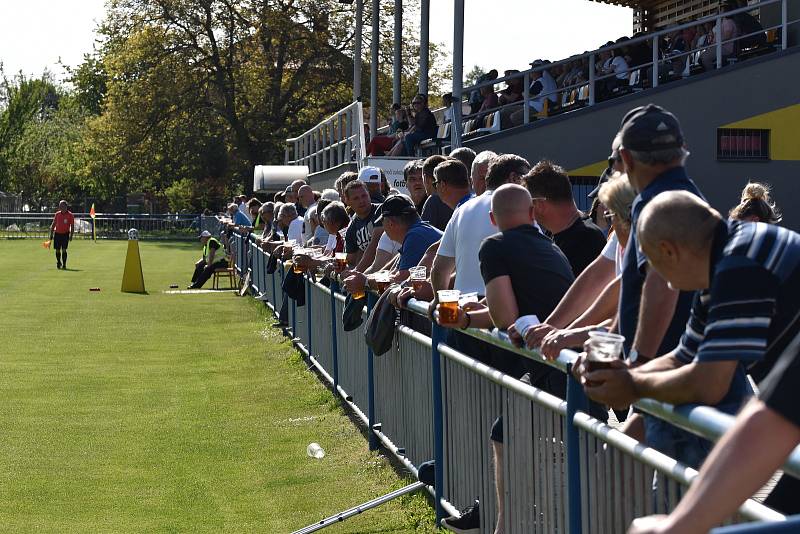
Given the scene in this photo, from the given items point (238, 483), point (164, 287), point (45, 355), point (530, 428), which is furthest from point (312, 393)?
point (164, 287)

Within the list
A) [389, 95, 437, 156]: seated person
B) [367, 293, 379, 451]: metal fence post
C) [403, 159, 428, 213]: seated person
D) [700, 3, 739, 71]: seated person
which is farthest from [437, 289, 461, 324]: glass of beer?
[389, 95, 437, 156]: seated person

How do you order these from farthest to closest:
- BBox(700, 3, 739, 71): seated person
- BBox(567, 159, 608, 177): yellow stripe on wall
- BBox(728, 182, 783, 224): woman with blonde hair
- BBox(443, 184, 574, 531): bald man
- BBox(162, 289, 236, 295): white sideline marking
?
BBox(162, 289, 236, 295): white sideline marking < BBox(567, 159, 608, 177): yellow stripe on wall < BBox(700, 3, 739, 71): seated person < BBox(728, 182, 783, 224): woman with blonde hair < BBox(443, 184, 574, 531): bald man

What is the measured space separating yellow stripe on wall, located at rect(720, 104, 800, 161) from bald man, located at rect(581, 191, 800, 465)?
1875 centimetres

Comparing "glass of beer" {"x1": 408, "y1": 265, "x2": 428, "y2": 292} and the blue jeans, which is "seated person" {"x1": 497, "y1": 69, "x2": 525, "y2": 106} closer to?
"glass of beer" {"x1": 408, "y1": 265, "x2": 428, "y2": 292}

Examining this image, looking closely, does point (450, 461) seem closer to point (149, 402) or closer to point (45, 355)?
point (149, 402)

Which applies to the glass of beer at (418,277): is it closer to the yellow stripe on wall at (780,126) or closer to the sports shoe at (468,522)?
the sports shoe at (468,522)

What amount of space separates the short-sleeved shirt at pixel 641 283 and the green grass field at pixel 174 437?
117 inches

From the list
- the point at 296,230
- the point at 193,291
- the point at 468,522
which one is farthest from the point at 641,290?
the point at 193,291

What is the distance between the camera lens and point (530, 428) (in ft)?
17.1

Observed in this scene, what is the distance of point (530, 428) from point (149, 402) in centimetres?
781

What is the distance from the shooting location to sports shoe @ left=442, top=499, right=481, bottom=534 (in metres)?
6.25

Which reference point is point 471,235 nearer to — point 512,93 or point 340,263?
point 340,263

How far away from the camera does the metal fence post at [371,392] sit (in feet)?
30.8

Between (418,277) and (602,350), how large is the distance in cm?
425
